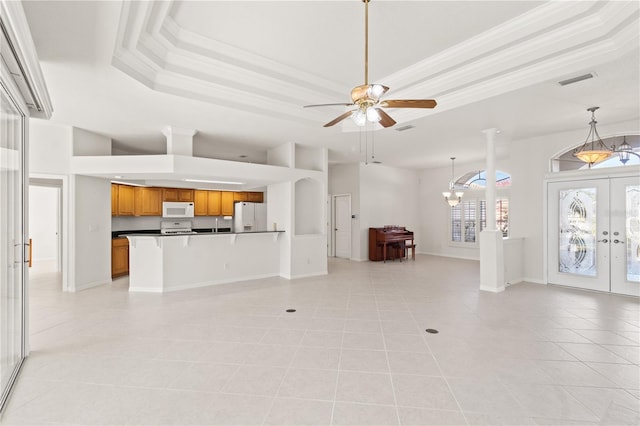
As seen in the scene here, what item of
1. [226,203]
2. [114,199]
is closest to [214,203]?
[226,203]

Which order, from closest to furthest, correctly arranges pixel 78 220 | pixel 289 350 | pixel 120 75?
pixel 289 350, pixel 120 75, pixel 78 220

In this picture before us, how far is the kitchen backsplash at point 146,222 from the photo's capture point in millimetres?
7035

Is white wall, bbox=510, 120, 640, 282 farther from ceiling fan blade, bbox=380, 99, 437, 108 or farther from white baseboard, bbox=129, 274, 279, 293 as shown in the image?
white baseboard, bbox=129, 274, 279, 293

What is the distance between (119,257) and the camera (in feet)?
20.3

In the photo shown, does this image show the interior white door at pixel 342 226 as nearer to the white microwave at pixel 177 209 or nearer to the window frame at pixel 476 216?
the window frame at pixel 476 216

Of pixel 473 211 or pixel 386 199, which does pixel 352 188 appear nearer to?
pixel 386 199

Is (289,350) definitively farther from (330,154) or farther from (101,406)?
(330,154)

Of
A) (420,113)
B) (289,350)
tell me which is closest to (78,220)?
(289,350)

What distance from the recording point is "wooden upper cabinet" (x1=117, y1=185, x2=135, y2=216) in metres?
6.61

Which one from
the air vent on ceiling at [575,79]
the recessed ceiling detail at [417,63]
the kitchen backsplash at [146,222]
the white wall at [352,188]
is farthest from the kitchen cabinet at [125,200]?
the air vent on ceiling at [575,79]

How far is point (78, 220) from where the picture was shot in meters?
5.14

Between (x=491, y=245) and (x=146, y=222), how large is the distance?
7685mm

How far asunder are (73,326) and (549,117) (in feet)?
23.2

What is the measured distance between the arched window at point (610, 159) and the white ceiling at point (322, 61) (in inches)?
21.8
